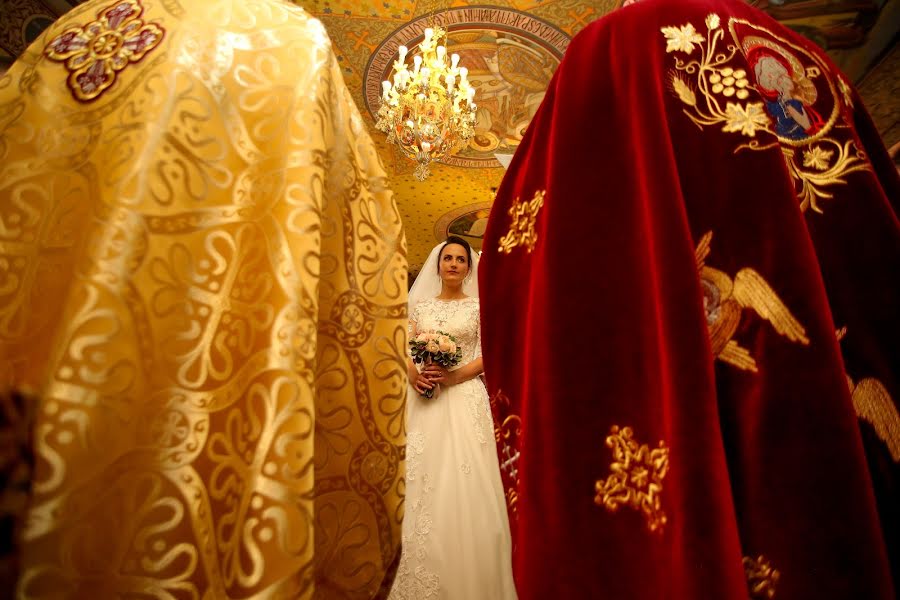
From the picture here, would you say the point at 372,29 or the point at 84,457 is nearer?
the point at 84,457

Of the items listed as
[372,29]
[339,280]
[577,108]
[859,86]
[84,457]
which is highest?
[372,29]

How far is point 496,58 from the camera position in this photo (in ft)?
18.8

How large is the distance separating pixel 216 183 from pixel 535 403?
606 millimetres

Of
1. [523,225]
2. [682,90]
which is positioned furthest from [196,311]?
[682,90]

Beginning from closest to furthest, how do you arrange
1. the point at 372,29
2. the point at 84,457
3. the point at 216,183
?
the point at 84,457
the point at 216,183
the point at 372,29

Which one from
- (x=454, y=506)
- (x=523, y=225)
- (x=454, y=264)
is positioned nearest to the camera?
(x=523, y=225)

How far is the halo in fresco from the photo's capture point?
5.17 meters

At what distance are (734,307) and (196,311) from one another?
0.79 metres

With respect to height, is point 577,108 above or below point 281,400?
above

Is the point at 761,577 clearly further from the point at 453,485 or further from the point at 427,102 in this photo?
the point at 427,102

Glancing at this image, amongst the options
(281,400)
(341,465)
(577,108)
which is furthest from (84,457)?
(577,108)

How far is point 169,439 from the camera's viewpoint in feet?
1.70

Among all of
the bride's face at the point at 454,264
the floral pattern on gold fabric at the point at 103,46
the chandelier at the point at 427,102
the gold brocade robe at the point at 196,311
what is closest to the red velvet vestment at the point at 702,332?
the gold brocade robe at the point at 196,311

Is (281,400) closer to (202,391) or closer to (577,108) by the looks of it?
(202,391)
